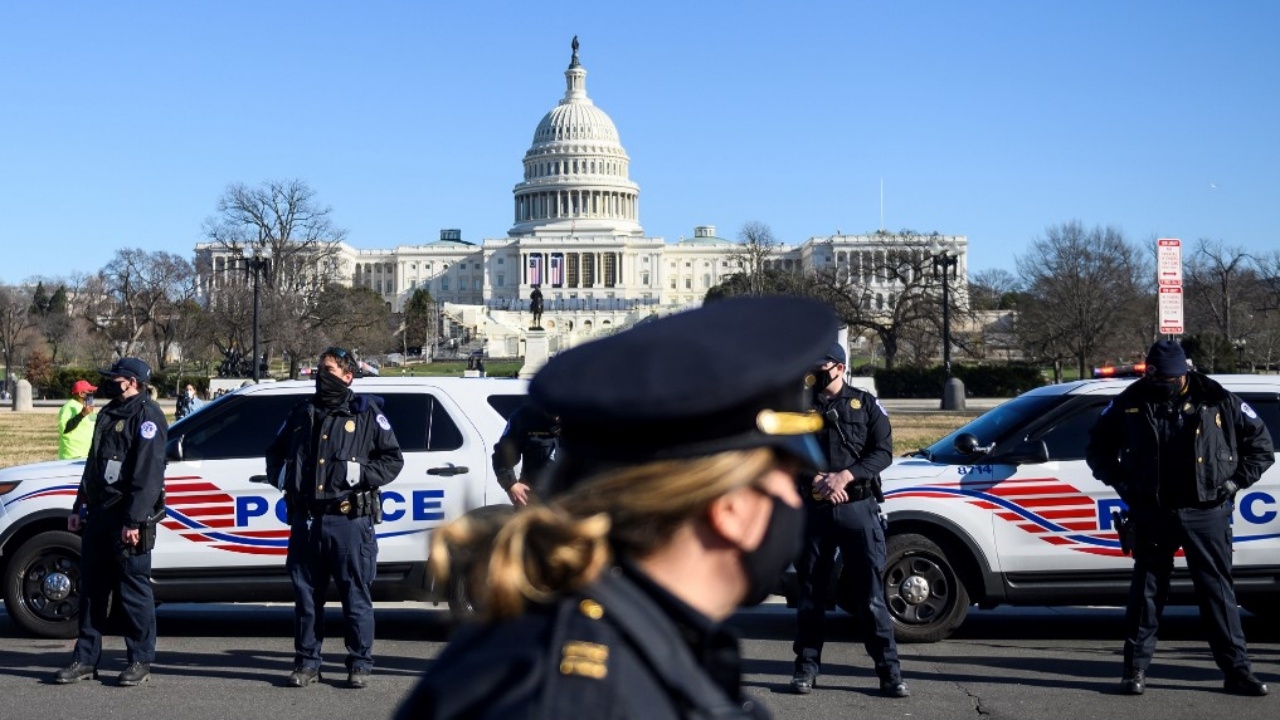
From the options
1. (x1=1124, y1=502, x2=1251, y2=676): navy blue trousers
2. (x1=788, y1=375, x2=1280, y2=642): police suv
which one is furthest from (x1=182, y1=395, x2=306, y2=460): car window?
(x1=1124, y1=502, x2=1251, y2=676): navy blue trousers

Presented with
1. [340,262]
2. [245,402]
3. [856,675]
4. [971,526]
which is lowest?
[856,675]

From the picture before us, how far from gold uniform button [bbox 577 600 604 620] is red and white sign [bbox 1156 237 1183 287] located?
45.3 ft

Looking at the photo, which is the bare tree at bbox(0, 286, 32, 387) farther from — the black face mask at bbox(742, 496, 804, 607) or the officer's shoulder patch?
the officer's shoulder patch

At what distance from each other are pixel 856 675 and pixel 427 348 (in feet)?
313

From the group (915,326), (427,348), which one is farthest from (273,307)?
(427,348)

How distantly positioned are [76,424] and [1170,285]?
10663 mm

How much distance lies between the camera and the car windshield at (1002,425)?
9414mm

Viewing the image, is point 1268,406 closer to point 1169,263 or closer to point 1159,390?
point 1159,390

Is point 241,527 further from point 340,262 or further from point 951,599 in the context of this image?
point 340,262

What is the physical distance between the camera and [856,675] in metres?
→ 8.46

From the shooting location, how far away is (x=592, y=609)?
1.59m


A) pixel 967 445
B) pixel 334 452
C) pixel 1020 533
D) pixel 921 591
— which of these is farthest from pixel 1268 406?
pixel 334 452

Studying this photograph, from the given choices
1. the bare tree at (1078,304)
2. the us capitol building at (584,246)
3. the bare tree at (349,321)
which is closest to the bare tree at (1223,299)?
the bare tree at (1078,304)

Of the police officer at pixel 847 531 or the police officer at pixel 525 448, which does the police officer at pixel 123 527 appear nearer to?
the police officer at pixel 525 448
